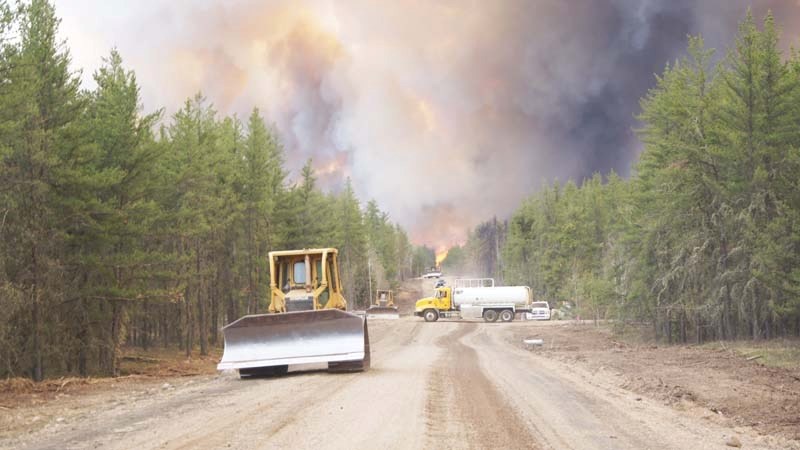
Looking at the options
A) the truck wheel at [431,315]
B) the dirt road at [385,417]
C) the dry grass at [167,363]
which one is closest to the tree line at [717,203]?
the dirt road at [385,417]

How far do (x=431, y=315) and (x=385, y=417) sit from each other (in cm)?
5116

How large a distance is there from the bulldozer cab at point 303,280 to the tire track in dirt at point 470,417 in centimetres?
398

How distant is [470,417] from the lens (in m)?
10.7

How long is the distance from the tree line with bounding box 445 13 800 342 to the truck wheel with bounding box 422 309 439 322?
77.6 ft

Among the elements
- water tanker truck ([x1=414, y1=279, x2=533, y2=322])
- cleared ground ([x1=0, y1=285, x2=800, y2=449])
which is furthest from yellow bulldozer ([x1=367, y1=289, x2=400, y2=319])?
cleared ground ([x1=0, y1=285, x2=800, y2=449])

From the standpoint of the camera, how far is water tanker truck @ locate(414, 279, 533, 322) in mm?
61562

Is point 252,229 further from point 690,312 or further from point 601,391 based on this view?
point 601,391

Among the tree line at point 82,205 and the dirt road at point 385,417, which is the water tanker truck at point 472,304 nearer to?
the tree line at point 82,205

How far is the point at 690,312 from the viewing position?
30.7 metres

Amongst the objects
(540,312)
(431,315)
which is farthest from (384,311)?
(540,312)

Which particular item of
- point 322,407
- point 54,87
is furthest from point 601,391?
point 54,87

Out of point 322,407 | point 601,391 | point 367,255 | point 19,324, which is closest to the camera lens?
point 322,407

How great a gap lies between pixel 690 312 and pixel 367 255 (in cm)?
7514

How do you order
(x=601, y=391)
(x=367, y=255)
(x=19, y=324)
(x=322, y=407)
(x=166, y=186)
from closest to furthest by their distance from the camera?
(x=322, y=407)
(x=601, y=391)
(x=19, y=324)
(x=166, y=186)
(x=367, y=255)
